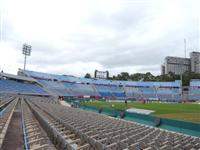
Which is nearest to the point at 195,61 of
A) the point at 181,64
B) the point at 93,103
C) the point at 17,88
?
the point at 181,64

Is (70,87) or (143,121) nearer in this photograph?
(143,121)

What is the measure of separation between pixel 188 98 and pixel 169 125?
69187mm

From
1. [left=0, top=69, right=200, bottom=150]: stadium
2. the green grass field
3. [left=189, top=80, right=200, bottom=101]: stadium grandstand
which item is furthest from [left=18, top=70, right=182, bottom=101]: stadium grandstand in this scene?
the green grass field

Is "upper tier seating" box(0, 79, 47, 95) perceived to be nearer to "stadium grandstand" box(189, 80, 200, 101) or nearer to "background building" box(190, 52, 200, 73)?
"stadium grandstand" box(189, 80, 200, 101)

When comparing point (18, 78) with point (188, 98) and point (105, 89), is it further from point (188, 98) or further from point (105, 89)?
point (188, 98)

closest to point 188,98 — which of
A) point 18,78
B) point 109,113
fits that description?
point 18,78

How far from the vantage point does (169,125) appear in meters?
11.1

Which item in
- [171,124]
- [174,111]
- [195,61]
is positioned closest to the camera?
[171,124]

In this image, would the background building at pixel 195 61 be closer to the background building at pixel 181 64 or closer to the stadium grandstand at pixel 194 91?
the background building at pixel 181 64

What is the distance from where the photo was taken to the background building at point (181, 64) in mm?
148125

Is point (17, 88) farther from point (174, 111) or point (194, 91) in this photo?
point (194, 91)

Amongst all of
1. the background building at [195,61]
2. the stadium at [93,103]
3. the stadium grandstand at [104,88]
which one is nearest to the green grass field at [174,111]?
the stadium at [93,103]

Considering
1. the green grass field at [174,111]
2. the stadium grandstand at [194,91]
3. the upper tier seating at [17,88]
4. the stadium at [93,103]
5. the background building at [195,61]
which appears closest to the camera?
the stadium at [93,103]

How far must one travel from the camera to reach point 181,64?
502 ft
